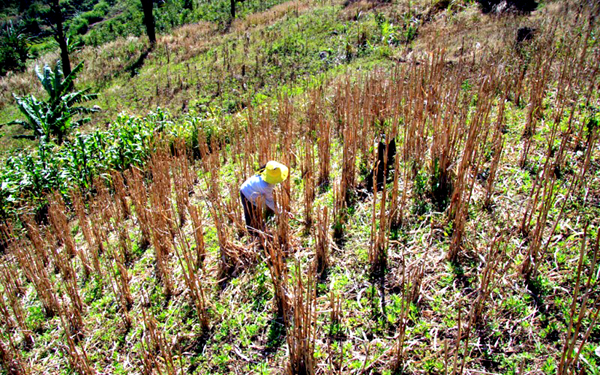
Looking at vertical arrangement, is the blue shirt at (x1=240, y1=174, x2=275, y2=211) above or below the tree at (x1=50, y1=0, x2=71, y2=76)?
below

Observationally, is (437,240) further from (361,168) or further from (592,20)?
(592,20)

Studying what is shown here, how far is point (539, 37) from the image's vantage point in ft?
18.1

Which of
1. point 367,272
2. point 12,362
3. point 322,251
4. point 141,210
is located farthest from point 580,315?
point 141,210

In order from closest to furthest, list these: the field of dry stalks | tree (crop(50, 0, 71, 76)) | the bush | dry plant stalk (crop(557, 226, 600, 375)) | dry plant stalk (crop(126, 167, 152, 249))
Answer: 1. dry plant stalk (crop(557, 226, 600, 375))
2. the field of dry stalks
3. dry plant stalk (crop(126, 167, 152, 249))
4. tree (crop(50, 0, 71, 76))
5. the bush

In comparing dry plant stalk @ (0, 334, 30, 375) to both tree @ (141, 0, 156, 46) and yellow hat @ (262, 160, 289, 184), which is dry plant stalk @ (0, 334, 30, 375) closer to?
yellow hat @ (262, 160, 289, 184)

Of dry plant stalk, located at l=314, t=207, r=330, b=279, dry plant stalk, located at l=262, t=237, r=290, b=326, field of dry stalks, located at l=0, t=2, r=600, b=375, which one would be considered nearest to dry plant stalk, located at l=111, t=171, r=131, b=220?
field of dry stalks, located at l=0, t=2, r=600, b=375

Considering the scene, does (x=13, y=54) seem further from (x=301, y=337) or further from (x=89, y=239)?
(x=301, y=337)

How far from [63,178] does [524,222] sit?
19.3 ft

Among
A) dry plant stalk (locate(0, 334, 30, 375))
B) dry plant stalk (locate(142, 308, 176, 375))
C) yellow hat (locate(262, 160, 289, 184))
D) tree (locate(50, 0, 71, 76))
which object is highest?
tree (locate(50, 0, 71, 76))

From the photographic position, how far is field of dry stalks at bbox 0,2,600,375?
86.7 inches

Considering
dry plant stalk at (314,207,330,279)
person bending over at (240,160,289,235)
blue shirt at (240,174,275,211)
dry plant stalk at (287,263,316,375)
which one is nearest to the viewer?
dry plant stalk at (287,263,316,375)

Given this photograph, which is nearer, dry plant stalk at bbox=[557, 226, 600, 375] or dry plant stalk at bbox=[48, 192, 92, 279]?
dry plant stalk at bbox=[557, 226, 600, 375]

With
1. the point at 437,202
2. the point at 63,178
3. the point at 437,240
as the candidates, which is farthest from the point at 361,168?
the point at 63,178

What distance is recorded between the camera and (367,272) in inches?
112
